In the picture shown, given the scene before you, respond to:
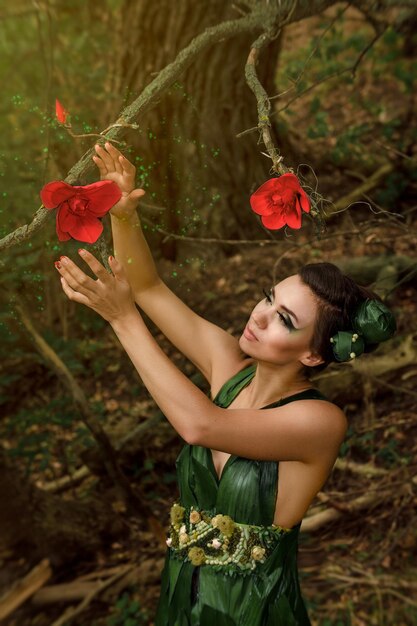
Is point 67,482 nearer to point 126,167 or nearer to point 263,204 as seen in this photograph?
point 126,167

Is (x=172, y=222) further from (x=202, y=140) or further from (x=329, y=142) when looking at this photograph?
(x=329, y=142)

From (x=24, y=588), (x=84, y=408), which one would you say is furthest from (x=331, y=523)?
(x=24, y=588)

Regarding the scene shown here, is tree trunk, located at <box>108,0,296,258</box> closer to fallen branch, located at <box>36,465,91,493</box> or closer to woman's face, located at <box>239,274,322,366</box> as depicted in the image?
fallen branch, located at <box>36,465,91,493</box>

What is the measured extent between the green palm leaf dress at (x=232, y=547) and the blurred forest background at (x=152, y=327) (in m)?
0.85

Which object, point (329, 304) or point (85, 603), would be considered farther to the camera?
point (85, 603)

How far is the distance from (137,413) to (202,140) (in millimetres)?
1591

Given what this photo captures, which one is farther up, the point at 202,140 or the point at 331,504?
the point at 202,140

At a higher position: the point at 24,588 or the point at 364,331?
the point at 364,331

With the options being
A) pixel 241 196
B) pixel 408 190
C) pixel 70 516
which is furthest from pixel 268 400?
pixel 408 190

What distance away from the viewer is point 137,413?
4426 mm

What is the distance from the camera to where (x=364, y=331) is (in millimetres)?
1940

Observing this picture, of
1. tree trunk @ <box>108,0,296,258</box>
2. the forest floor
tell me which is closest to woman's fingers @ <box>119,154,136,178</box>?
the forest floor

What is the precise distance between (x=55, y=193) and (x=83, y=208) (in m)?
0.09

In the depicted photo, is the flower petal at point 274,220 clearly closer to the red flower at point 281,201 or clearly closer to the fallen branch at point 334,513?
the red flower at point 281,201
